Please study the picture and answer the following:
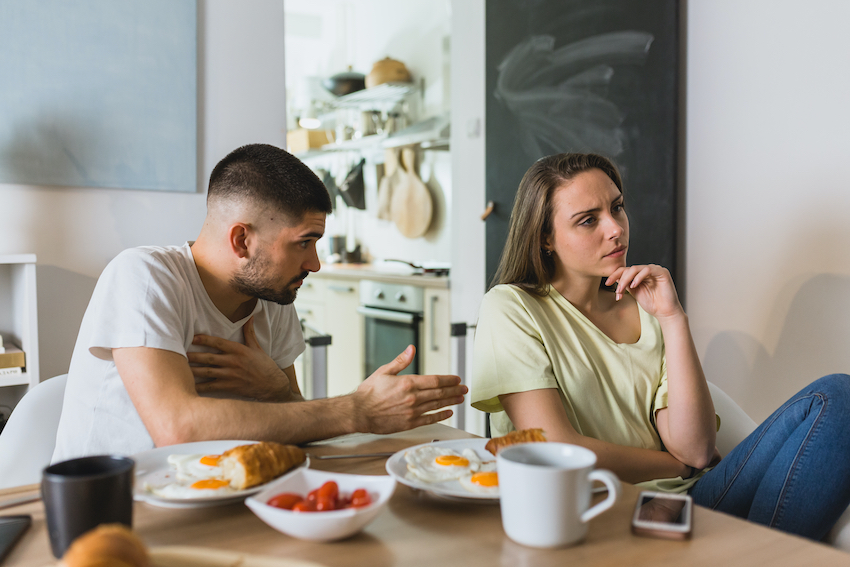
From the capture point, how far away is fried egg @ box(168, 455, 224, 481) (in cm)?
82

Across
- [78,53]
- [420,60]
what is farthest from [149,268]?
[420,60]

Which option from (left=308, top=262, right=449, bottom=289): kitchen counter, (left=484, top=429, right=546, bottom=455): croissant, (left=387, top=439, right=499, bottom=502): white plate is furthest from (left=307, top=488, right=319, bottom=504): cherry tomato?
(left=308, top=262, right=449, bottom=289): kitchen counter

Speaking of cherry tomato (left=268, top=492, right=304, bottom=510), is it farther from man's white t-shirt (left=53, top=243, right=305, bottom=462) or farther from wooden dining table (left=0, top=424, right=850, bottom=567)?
man's white t-shirt (left=53, top=243, right=305, bottom=462)

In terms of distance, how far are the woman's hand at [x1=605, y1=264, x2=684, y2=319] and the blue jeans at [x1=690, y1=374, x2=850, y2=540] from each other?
28 cm

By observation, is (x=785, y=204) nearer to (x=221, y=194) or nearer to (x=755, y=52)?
(x=755, y=52)

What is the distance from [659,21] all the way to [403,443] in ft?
6.72

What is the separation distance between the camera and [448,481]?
83 centimetres

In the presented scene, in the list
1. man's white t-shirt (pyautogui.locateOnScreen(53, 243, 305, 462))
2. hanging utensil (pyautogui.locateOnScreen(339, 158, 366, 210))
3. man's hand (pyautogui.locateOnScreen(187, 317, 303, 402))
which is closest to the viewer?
man's white t-shirt (pyautogui.locateOnScreen(53, 243, 305, 462))

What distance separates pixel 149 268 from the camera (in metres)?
1.19

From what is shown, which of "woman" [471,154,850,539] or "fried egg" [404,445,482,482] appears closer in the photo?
"fried egg" [404,445,482,482]

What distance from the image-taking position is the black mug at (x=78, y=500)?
601mm

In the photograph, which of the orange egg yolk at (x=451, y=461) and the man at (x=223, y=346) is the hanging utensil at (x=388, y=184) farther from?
the orange egg yolk at (x=451, y=461)

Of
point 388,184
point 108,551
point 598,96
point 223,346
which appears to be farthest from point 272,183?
point 388,184

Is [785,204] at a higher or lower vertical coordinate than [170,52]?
lower
